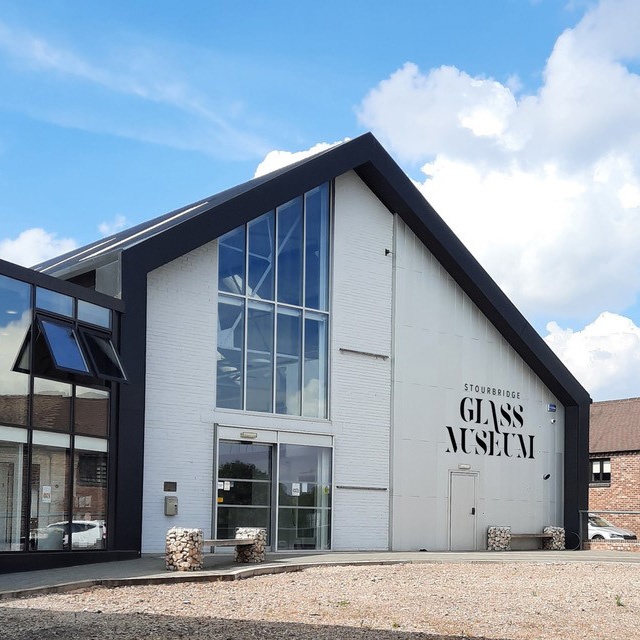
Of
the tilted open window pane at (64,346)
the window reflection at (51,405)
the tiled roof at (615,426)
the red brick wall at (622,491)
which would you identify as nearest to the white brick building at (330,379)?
the window reflection at (51,405)

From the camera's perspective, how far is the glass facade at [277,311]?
23.3m

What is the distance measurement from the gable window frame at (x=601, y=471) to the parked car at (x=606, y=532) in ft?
10.7

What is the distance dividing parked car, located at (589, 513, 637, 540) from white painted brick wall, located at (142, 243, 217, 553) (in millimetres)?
20917

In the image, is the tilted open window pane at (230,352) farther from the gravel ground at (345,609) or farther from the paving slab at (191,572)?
the gravel ground at (345,609)

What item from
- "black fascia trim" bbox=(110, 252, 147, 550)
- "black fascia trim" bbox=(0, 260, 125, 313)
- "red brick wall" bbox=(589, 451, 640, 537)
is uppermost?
"black fascia trim" bbox=(0, 260, 125, 313)

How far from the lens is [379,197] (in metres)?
27.1

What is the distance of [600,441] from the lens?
45750mm

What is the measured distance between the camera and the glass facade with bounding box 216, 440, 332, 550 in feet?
74.8

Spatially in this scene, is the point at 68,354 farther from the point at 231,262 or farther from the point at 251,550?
the point at 231,262

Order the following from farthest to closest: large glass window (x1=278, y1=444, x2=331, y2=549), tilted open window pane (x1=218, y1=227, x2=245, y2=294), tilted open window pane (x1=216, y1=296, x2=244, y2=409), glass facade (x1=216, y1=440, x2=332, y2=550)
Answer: large glass window (x1=278, y1=444, x2=331, y2=549), tilted open window pane (x1=218, y1=227, x2=245, y2=294), tilted open window pane (x1=216, y1=296, x2=244, y2=409), glass facade (x1=216, y1=440, x2=332, y2=550)

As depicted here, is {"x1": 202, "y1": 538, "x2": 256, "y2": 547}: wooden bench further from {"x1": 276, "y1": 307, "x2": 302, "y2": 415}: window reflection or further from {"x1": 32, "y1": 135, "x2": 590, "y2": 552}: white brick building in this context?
{"x1": 276, "y1": 307, "x2": 302, "y2": 415}: window reflection

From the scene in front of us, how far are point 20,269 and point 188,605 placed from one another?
6.63 metres

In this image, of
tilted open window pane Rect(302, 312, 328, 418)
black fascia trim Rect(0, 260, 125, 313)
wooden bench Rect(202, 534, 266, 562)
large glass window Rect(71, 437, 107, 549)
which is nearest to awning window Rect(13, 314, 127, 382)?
black fascia trim Rect(0, 260, 125, 313)

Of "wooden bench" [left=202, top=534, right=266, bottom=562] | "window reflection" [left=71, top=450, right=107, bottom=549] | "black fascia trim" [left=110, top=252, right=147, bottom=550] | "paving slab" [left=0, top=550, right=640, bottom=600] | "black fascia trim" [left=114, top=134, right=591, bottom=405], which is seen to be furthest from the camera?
"black fascia trim" [left=114, top=134, right=591, bottom=405]
